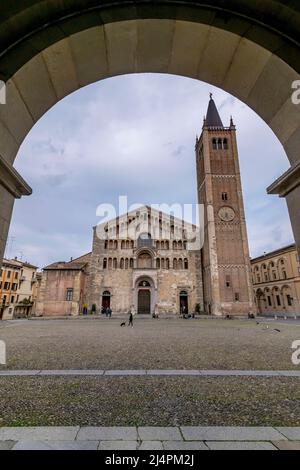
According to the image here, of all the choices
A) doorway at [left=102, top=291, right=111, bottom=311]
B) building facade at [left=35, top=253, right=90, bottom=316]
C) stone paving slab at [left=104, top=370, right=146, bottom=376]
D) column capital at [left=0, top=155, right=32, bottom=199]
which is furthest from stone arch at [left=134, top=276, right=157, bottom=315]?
column capital at [left=0, top=155, right=32, bottom=199]

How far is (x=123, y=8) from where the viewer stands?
2648mm

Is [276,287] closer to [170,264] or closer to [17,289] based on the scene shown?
[170,264]

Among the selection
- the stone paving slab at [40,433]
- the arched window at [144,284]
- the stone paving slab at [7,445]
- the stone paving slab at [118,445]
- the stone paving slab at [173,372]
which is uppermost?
the arched window at [144,284]

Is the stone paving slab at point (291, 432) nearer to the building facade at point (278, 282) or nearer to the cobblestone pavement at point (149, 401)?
the cobblestone pavement at point (149, 401)

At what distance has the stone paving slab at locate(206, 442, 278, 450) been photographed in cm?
258

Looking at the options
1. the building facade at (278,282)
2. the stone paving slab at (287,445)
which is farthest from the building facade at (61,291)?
the stone paving slab at (287,445)

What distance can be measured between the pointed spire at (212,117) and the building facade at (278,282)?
23795 millimetres

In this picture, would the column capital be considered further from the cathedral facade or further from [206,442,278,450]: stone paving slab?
the cathedral facade

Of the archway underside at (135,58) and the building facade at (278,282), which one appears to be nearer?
the archway underside at (135,58)

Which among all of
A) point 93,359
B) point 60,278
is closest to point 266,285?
point 60,278

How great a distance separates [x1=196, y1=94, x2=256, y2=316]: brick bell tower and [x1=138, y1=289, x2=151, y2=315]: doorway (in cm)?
792

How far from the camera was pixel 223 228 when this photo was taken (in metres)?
35.1

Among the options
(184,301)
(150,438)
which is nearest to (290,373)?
(150,438)

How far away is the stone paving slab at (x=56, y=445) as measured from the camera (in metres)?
2.57
